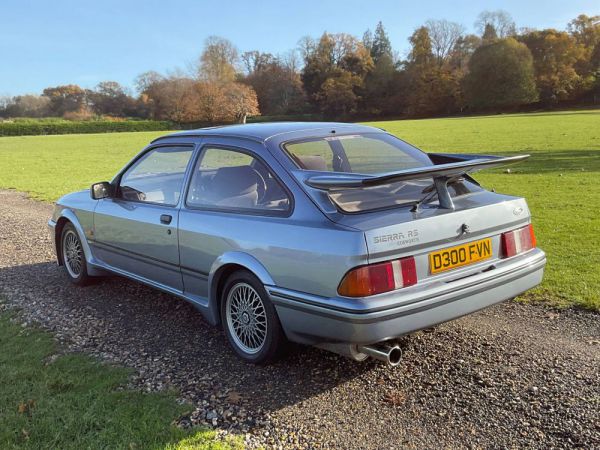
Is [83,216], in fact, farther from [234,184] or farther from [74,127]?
[74,127]

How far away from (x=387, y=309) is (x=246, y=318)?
A: 3.89 feet

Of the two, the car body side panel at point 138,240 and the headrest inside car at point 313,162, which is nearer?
the headrest inside car at point 313,162

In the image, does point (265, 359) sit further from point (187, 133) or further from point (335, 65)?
point (335, 65)

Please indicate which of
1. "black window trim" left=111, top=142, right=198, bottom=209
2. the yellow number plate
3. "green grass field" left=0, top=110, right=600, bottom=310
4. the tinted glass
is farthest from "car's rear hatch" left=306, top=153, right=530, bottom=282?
"green grass field" left=0, top=110, right=600, bottom=310

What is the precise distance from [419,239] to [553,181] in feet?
33.8

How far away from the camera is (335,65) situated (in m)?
102

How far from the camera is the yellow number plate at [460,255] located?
321cm

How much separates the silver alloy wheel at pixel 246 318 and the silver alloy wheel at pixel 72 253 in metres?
2.52

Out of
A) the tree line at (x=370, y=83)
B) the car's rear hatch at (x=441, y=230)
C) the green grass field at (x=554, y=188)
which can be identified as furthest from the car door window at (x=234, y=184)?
the tree line at (x=370, y=83)

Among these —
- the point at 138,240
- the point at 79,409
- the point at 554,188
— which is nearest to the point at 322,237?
the point at 79,409

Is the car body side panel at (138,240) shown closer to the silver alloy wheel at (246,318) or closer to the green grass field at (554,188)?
the silver alloy wheel at (246,318)

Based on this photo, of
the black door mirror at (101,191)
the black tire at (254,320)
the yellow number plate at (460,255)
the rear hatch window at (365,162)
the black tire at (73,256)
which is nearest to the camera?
the yellow number plate at (460,255)

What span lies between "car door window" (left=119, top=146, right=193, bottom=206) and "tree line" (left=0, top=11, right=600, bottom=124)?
7386 centimetres

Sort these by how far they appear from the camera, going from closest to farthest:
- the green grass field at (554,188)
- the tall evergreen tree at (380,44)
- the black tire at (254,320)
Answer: the black tire at (254,320)
the green grass field at (554,188)
the tall evergreen tree at (380,44)
